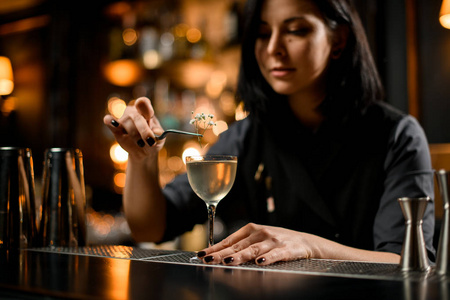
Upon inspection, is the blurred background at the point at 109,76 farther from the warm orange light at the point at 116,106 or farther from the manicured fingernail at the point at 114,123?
the manicured fingernail at the point at 114,123

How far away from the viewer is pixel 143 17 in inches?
133

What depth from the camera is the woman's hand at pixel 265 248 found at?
0.88m

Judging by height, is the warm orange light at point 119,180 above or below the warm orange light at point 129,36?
below

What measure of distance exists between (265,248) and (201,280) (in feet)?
0.73

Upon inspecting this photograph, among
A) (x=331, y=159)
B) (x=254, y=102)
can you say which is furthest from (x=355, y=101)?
(x=254, y=102)

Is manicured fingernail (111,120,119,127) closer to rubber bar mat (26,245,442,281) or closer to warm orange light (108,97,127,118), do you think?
rubber bar mat (26,245,442,281)

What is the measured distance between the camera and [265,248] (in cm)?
92

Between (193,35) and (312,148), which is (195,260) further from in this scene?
(193,35)

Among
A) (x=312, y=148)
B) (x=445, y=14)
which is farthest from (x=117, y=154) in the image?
(x=445, y=14)

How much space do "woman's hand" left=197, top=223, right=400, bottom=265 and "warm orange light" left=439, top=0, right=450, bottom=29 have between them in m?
1.35

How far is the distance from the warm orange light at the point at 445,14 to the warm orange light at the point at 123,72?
196 centimetres

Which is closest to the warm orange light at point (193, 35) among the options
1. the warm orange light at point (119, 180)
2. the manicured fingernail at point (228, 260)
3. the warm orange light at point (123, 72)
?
the warm orange light at point (123, 72)

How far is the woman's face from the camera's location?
1.48 metres

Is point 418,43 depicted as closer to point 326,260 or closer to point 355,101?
point 355,101
